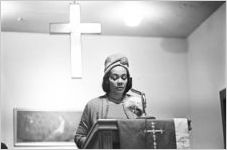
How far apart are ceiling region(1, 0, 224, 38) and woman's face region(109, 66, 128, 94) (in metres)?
1.66

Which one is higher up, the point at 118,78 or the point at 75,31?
the point at 75,31

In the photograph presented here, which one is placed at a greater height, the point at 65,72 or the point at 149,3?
the point at 149,3

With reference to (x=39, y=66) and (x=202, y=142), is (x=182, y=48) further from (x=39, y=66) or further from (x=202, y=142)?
(x=39, y=66)

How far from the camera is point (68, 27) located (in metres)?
3.55

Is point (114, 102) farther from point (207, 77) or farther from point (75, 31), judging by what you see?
point (207, 77)

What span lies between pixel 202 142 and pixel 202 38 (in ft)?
3.14

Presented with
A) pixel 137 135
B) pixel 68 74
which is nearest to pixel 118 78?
pixel 137 135

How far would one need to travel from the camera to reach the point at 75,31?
354cm

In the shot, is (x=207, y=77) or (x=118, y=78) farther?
(x=207, y=77)

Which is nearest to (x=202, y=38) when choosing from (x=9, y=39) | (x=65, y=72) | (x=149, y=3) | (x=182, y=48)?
(x=182, y=48)

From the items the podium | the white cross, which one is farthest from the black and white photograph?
the podium

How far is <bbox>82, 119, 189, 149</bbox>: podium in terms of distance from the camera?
2.44 m

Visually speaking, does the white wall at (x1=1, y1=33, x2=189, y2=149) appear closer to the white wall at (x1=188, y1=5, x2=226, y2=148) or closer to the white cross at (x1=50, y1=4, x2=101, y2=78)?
the white wall at (x1=188, y1=5, x2=226, y2=148)

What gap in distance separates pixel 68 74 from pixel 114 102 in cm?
214
